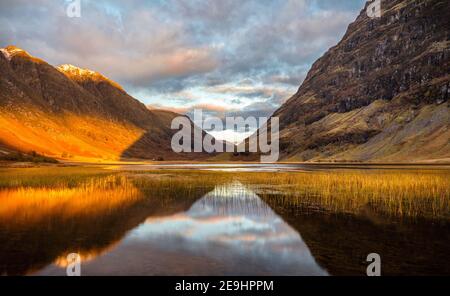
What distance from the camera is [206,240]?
16.2 meters

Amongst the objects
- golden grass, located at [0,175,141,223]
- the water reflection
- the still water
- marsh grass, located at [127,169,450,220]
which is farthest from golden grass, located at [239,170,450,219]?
golden grass, located at [0,175,141,223]

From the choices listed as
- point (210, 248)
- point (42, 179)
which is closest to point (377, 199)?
point (210, 248)

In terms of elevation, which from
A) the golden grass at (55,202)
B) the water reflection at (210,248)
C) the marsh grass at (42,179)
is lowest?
the water reflection at (210,248)

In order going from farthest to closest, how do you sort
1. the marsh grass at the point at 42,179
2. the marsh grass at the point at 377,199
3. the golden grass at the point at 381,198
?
the marsh grass at the point at 42,179
the golden grass at the point at 381,198
the marsh grass at the point at 377,199

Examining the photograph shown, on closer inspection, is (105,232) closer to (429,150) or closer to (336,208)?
(336,208)

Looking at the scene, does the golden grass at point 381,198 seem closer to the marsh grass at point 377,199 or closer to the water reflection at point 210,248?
the marsh grass at point 377,199

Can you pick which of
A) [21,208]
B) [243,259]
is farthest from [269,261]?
[21,208]

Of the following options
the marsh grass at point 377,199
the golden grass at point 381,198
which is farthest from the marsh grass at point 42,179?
the golden grass at point 381,198

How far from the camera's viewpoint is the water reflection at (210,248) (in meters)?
11.8

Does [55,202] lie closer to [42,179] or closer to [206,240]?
[206,240]

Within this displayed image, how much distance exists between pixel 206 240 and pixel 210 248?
1491 mm

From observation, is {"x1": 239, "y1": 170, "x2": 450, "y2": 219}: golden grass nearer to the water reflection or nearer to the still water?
the still water

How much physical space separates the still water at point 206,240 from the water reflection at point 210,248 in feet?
0.12
